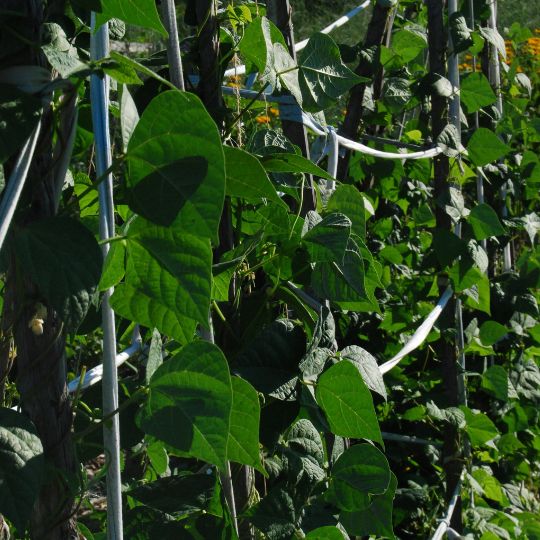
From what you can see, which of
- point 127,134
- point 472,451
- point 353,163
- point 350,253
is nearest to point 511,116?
point 353,163

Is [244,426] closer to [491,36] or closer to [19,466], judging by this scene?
[19,466]

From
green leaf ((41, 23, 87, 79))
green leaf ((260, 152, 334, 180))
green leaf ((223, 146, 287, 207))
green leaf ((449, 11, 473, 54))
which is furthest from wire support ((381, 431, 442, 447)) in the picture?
green leaf ((41, 23, 87, 79))

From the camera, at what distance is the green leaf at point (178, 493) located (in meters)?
0.93

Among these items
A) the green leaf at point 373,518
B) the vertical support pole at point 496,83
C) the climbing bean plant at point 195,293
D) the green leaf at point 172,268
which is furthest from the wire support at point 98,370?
the vertical support pole at point 496,83

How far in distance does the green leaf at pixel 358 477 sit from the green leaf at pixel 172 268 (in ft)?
1.49

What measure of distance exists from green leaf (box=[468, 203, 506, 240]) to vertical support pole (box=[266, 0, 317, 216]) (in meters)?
0.93

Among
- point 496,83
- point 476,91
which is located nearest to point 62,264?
point 476,91

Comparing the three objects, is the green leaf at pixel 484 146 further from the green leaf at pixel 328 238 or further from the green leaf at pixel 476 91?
the green leaf at pixel 328 238

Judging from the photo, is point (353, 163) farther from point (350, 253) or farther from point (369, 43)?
point (350, 253)

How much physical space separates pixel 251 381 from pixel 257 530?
236 millimetres

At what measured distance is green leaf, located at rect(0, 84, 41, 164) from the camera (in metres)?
0.66

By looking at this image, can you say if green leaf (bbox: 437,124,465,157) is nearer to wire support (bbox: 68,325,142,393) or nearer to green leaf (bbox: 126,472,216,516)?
wire support (bbox: 68,325,142,393)

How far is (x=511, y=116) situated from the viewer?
3133 mm

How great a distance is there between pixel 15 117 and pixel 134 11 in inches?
5.6
